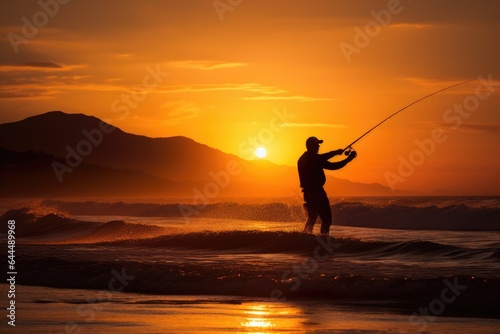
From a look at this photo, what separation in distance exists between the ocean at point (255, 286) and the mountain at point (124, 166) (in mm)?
89751

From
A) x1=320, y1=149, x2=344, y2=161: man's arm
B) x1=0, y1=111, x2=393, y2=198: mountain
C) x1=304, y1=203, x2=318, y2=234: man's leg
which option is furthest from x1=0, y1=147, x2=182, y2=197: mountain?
x1=320, y1=149, x2=344, y2=161: man's arm

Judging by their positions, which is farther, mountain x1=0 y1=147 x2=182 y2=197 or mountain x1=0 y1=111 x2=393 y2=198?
mountain x1=0 y1=111 x2=393 y2=198

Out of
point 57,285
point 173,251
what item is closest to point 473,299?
point 57,285

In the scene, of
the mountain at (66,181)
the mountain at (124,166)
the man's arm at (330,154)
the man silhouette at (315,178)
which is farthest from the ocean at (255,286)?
the mountain at (124,166)

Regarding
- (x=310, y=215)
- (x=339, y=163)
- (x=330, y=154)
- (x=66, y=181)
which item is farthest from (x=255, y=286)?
(x=66, y=181)

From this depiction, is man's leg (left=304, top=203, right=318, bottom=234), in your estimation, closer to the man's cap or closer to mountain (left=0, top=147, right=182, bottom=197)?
the man's cap

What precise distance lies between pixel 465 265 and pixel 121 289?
5.20 m

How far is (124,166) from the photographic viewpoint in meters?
150

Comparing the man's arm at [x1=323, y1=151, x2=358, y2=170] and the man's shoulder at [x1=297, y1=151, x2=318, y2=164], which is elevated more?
the man's shoulder at [x1=297, y1=151, x2=318, y2=164]

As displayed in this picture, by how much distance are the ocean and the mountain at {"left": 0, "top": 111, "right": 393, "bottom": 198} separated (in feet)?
294

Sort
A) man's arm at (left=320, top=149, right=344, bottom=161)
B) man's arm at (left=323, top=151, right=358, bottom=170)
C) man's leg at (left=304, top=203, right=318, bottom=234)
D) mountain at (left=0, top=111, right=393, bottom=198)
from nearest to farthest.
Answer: man's arm at (left=323, top=151, right=358, bottom=170) → man's arm at (left=320, top=149, right=344, bottom=161) → man's leg at (left=304, top=203, right=318, bottom=234) → mountain at (left=0, top=111, right=393, bottom=198)

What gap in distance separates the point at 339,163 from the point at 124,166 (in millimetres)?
136343

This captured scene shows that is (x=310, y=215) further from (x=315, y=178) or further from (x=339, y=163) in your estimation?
(x=339, y=163)

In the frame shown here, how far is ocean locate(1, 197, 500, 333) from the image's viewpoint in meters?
9.11
